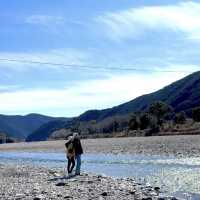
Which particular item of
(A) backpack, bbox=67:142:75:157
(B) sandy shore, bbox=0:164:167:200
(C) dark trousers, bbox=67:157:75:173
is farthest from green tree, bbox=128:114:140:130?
(B) sandy shore, bbox=0:164:167:200

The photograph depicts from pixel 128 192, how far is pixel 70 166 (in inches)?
424

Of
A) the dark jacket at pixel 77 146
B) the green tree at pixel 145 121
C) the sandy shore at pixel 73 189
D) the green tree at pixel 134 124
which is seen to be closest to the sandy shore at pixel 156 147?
the dark jacket at pixel 77 146

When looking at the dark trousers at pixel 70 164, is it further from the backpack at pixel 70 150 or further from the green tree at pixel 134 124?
the green tree at pixel 134 124

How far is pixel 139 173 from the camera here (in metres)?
36.6

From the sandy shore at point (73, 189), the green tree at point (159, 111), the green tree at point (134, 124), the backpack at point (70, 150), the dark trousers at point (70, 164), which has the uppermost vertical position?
the green tree at point (159, 111)

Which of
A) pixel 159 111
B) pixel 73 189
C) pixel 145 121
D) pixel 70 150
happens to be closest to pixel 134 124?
pixel 145 121

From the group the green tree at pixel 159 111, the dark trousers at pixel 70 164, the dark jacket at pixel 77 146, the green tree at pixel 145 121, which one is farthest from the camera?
the green tree at pixel 159 111

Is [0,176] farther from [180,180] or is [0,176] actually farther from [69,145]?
[180,180]

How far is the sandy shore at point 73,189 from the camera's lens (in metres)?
22.5

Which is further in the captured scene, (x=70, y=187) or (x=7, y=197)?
(x=70, y=187)

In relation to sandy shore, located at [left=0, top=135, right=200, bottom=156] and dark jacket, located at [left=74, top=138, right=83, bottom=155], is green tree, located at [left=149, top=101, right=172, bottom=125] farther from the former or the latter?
dark jacket, located at [left=74, top=138, right=83, bottom=155]

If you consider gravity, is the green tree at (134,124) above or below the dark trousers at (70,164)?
above

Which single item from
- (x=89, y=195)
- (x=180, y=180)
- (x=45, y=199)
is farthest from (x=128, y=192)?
(x=180, y=180)

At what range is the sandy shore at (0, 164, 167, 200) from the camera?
22.5 metres
